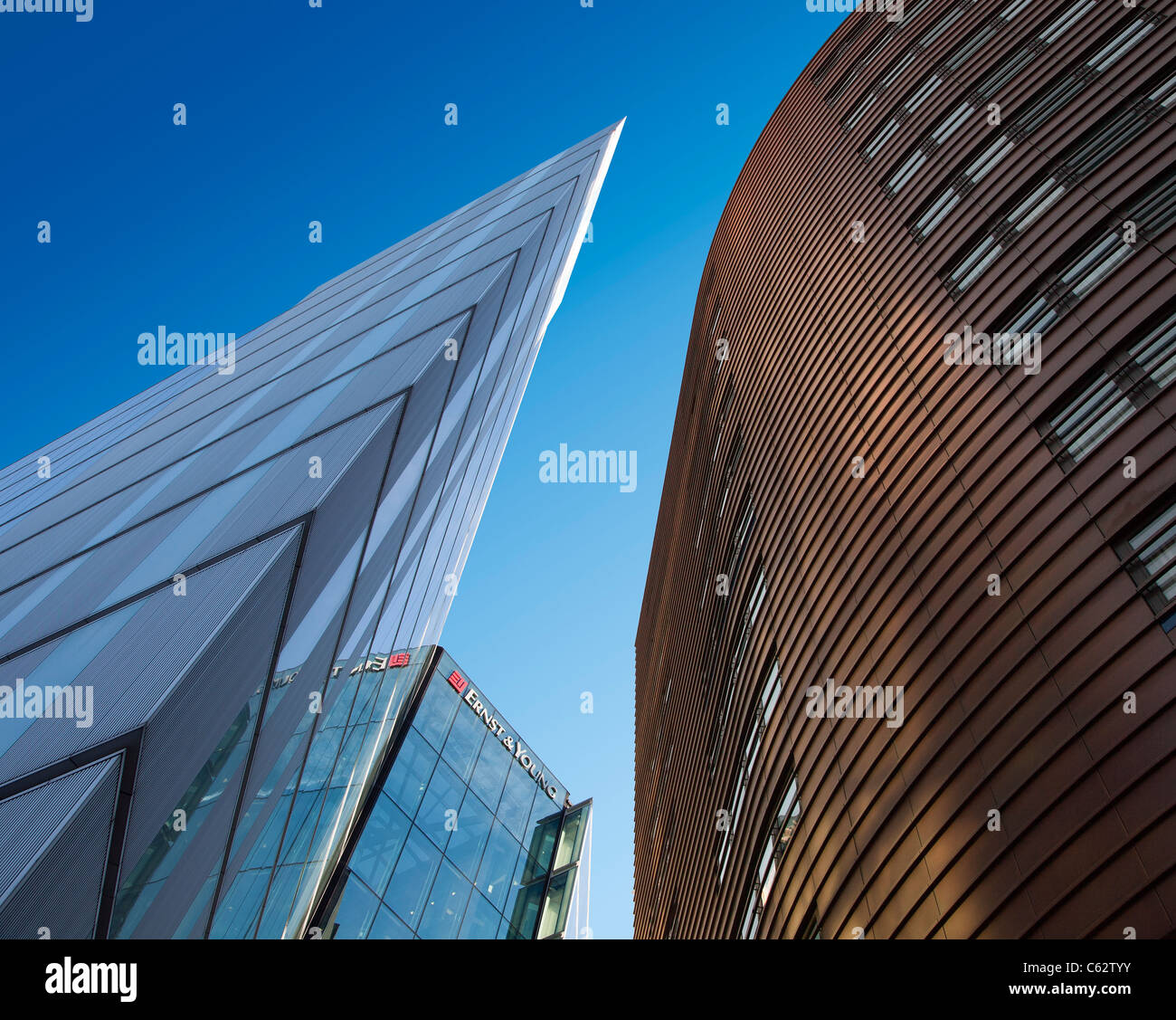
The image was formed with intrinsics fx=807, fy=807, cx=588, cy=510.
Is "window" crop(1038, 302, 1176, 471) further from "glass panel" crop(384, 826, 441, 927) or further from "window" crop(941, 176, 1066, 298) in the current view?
"glass panel" crop(384, 826, 441, 927)

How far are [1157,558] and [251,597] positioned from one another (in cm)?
814

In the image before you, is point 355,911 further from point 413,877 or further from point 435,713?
point 435,713

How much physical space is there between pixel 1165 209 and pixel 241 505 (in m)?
11.1

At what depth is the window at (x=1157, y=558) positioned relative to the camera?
7570 mm

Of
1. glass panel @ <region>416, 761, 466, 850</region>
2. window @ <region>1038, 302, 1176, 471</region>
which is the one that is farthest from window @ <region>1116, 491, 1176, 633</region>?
glass panel @ <region>416, 761, 466, 850</region>

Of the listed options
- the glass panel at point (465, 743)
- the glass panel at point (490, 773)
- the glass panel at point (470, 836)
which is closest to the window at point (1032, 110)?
the glass panel at point (465, 743)

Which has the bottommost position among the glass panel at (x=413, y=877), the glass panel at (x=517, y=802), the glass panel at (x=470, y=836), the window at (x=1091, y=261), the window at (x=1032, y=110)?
the glass panel at (x=413, y=877)

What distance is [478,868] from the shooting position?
790 inches

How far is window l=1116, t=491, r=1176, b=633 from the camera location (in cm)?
757

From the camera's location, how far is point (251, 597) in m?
4.38

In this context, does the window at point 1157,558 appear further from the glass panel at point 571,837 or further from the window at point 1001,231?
the glass panel at point 571,837

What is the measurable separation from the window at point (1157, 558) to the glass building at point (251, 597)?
7.03 meters
